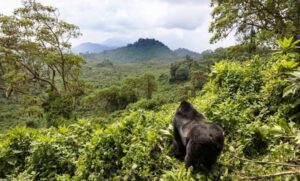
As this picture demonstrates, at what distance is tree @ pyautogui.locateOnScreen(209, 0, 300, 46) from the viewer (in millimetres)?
12595

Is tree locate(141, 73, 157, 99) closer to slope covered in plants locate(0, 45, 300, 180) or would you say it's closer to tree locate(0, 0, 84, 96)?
tree locate(0, 0, 84, 96)

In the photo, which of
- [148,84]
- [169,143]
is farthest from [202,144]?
[148,84]

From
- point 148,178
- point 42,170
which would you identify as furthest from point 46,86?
point 148,178

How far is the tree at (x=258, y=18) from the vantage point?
12.6 meters

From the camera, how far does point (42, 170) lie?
482 cm

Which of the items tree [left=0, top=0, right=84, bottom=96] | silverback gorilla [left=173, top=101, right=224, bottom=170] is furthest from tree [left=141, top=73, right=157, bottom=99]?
silverback gorilla [left=173, top=101, right=224, bottom=170]

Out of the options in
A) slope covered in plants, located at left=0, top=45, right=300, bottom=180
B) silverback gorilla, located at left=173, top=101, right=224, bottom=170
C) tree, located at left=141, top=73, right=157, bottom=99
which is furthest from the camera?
tree, located at left=141, top=73, right=157, bottom=99

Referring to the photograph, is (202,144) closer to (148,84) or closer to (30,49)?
(30,49)

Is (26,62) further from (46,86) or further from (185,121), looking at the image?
(185,121)

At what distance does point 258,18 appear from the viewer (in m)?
14.7

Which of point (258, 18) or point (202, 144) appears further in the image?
point (258, 18)

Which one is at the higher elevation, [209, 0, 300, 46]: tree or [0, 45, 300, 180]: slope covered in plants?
[209, 0, 300, 46]: tree

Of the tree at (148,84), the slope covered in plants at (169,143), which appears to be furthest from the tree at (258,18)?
the tree at (148,84)

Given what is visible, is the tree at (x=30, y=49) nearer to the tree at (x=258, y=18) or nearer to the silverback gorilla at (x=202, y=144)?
the tree at (x=258, y=18)
